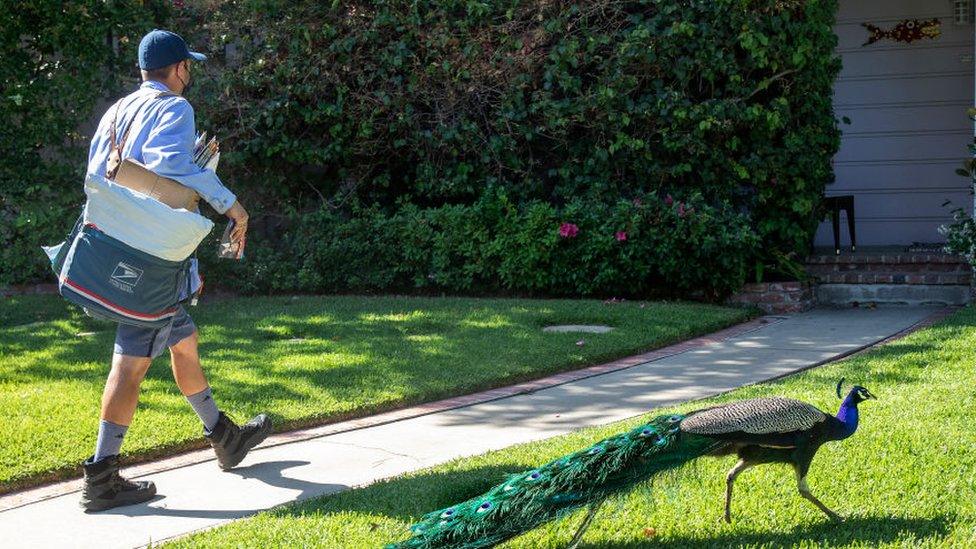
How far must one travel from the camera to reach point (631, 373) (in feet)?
23.0

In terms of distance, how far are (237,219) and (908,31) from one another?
9.69m

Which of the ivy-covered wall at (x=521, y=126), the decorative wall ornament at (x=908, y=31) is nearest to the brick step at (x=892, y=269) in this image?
the ivy-covered wall at (x=521, y=126)

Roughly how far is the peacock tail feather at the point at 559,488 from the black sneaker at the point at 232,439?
1737 millimetres

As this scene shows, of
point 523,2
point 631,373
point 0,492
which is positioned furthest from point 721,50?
point 0,492

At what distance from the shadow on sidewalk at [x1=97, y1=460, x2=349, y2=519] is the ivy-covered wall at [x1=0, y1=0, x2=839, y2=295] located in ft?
17.4

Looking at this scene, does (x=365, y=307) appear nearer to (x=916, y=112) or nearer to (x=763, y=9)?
(x=763, y=9)

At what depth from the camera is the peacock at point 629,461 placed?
3.27m

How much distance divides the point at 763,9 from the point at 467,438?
6057 mm

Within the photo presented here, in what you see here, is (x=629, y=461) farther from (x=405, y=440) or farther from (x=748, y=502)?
(x=405, y=440)

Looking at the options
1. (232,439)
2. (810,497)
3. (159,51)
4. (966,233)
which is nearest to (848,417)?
(810,497)

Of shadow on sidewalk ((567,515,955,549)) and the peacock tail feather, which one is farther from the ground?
the peacock tail feather

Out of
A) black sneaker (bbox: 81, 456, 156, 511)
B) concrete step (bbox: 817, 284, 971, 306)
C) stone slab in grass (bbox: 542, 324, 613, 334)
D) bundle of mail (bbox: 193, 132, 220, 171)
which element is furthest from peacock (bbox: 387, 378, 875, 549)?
concrete step (bbox: 817, 284, 971, 306)

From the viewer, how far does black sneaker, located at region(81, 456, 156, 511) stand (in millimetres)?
4320

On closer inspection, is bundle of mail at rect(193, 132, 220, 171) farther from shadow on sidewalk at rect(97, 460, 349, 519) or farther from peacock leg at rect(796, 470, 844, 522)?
peacock leg at rect(796, 470, 844, 522)
